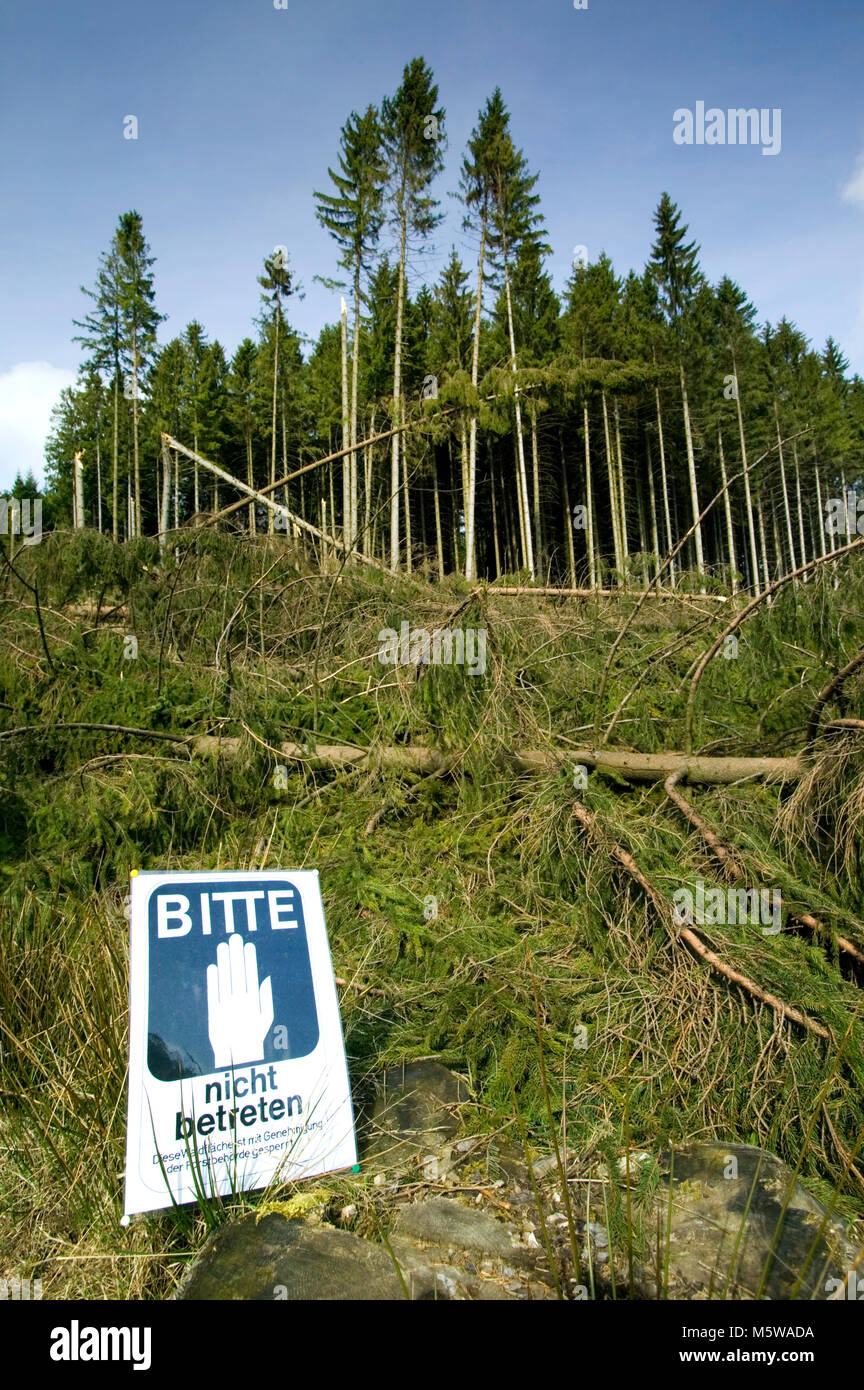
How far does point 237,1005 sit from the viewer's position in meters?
2.21

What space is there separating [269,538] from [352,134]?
57.6 ft

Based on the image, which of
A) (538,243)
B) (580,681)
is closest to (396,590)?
(580,681)

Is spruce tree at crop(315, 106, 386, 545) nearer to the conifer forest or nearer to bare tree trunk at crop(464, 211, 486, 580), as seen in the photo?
bare tree trunk at crop(464, 211, 486, 580)

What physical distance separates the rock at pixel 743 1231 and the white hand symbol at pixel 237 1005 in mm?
1156

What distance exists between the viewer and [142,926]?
2.16m

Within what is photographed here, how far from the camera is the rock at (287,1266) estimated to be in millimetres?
1723

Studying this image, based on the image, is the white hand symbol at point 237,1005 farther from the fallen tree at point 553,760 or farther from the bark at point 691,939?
the fallen tree at point 553,760

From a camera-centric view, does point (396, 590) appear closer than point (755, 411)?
Yes

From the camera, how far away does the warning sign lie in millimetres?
1983

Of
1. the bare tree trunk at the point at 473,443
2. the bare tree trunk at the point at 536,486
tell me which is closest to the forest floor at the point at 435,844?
the bare tree trunk at the point at 473,443

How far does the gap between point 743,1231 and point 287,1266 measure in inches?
41.7
